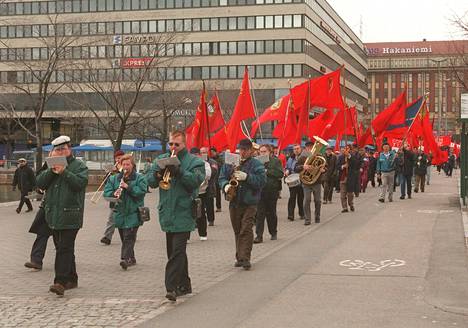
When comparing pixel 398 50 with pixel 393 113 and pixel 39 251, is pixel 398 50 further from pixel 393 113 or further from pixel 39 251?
pixel 39 251

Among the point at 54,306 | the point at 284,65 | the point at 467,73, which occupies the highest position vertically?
the point at 284,65

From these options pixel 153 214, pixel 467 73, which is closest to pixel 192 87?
pixel 467 73

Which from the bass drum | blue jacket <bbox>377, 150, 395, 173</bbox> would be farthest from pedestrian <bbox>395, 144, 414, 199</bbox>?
the bass drum

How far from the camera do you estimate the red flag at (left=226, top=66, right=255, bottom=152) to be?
16.3 m

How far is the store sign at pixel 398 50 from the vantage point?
457 feet

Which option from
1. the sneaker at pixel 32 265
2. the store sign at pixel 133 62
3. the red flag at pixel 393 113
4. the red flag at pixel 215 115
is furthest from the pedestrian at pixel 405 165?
the sneaker at pixel 32 265

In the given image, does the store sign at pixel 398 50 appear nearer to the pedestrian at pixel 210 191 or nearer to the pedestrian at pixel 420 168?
the pedestrian at pixel 420 168

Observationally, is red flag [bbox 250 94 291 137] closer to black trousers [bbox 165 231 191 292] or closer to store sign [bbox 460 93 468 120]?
store sign [bbox 460 93 468 120]

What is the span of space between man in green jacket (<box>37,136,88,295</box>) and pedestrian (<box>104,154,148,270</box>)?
174cm

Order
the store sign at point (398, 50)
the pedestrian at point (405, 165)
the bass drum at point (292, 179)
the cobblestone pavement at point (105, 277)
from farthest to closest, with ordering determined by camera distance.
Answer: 1. the store sign at point (398, 50)
2. the pedestrian at point (405, 165)
3. the bass drum at point (292, 179)
4. the cobblestone pavement at point (105, 277)

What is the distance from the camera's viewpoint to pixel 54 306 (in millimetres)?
7469

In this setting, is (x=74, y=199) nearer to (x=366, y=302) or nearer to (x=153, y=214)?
(x=366, y=302)

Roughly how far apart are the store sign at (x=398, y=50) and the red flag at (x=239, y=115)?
5038 inches

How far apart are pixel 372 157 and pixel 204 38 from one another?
47.2 meters
